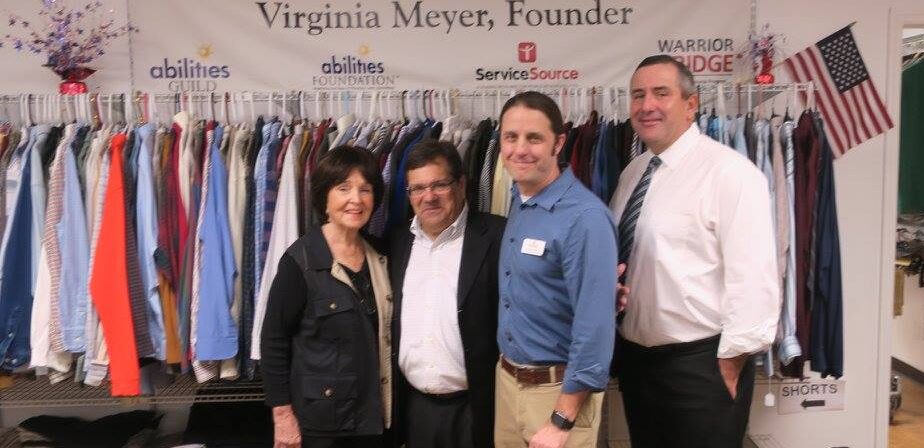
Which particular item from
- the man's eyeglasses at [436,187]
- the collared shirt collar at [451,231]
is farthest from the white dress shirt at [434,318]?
the man's eyeglasses at [436,187]

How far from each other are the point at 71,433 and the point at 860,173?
3886 mm

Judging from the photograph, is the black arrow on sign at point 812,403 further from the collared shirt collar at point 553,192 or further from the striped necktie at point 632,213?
the collared shirt collar at point 553,192

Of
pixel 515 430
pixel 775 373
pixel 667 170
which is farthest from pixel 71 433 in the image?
pixel 775 373

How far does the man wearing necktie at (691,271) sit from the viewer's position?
160cm

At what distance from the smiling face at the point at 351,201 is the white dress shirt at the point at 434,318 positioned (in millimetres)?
211

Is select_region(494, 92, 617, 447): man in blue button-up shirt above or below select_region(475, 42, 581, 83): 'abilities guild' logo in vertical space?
below

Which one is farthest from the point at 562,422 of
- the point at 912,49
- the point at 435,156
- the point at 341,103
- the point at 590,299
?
the point at 912,49

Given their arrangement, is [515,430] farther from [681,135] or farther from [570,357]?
[681,135]

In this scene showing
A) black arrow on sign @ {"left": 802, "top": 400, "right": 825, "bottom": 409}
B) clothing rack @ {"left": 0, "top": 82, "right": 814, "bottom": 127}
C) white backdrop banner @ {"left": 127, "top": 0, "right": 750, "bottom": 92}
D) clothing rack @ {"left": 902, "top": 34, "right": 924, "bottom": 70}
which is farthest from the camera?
clothing rack @ {"left": 902, "top": 34, "right": 924, "bottom": 70}

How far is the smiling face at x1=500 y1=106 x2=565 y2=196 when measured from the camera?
1.53 meters

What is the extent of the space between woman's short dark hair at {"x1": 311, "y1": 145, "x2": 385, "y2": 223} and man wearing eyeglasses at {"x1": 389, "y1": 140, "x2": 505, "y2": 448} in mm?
136

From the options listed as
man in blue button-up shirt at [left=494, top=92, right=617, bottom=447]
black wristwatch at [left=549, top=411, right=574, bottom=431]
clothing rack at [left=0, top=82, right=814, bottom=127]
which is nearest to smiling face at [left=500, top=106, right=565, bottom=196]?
man in blue button-up shirt at [left=494, top=92, right=617, bottom=447]

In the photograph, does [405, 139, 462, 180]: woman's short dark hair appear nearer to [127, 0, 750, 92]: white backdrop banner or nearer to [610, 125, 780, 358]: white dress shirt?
[610, 125, 780, 358]: white dress shirt

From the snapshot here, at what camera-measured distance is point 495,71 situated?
109 inches
